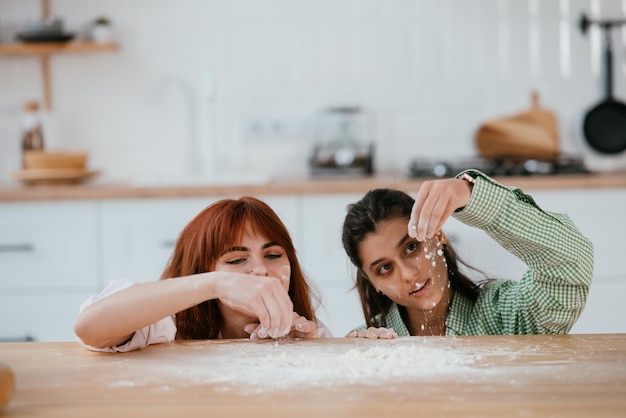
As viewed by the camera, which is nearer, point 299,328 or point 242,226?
point 299,328

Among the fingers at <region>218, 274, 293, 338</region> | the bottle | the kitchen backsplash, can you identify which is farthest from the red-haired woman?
the bottle

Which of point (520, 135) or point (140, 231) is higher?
point (520, 135)

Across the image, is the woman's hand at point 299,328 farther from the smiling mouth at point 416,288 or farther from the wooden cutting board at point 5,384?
the wooden cutting board at point 5,384

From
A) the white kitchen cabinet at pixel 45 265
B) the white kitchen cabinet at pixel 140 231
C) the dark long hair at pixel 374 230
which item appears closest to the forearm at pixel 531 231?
the dark long hair at pixel 374 230

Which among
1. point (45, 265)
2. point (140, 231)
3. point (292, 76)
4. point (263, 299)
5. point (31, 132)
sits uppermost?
point (292, 76)

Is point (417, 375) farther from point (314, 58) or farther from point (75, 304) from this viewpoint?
point (314, 58)

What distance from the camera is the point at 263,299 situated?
137 cm

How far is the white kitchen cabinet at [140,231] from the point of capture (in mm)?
3080

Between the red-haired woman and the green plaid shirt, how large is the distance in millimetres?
373

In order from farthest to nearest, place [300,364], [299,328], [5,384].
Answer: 1. [299,328]
2. [300,364]
3. [5,384]

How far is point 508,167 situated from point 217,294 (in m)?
1.97

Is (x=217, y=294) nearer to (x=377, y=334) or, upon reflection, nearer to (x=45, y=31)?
(x=377, y=334)

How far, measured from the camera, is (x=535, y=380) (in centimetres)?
118

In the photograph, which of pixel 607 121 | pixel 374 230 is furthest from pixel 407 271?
pixel 607 121
